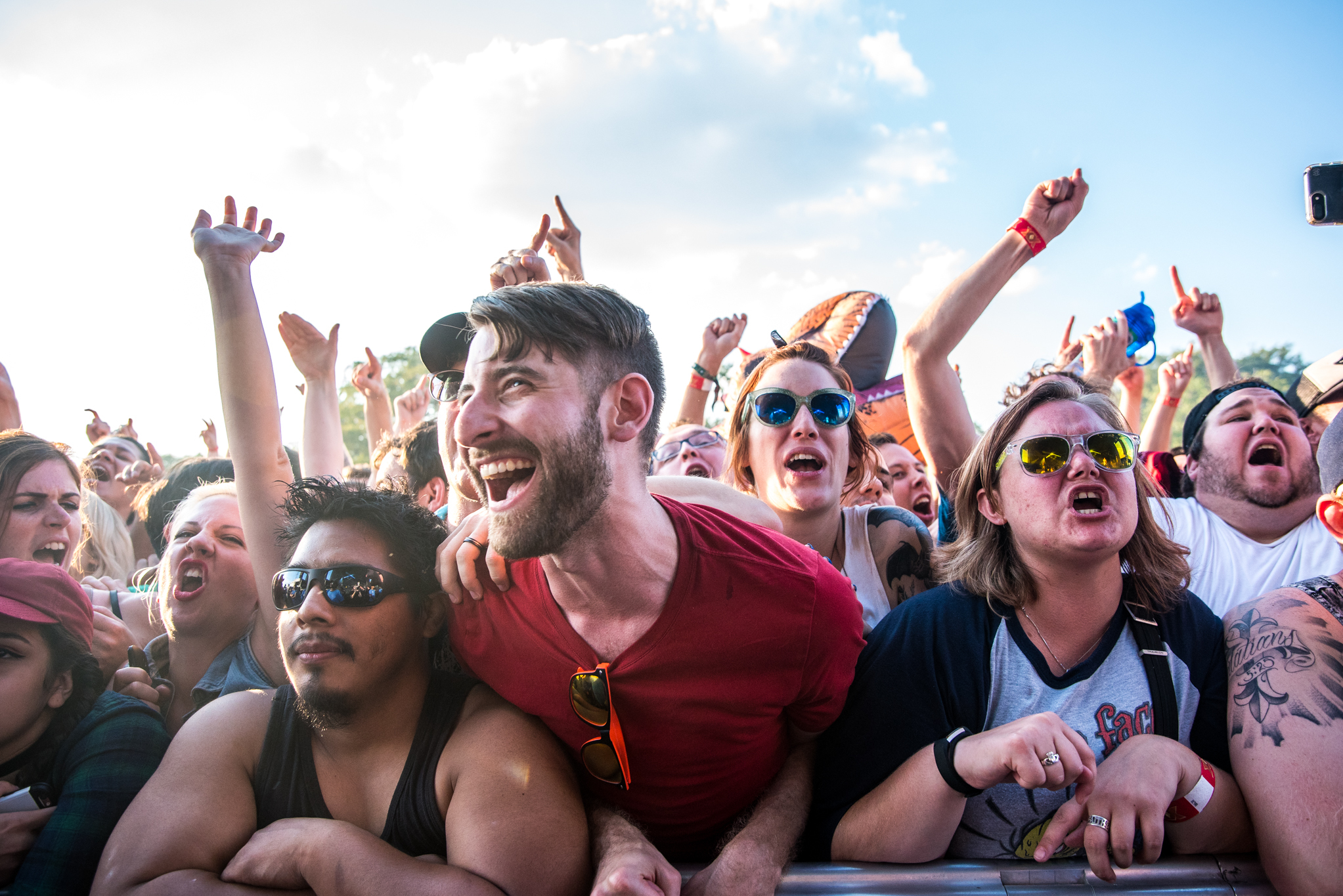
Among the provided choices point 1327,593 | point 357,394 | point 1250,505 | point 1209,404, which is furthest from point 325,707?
point 357,394

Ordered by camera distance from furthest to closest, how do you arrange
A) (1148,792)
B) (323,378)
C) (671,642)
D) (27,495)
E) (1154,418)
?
(1154,418)
(323,378)
(27,495)
(671,642)
(1148,792)

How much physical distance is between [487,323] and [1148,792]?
79.1 inches

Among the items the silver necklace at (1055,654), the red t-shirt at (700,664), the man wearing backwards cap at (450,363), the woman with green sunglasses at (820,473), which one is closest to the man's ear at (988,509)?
the silver necklace at (1055,654)

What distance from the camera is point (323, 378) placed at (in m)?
4.30

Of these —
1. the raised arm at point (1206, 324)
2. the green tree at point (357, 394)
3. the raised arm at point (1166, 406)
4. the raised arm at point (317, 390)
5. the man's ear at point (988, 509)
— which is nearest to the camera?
the man's ear at point (988, 509)

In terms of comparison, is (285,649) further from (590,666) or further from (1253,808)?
(1253,808)

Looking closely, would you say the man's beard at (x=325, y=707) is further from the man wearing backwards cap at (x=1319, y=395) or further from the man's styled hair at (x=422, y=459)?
the man wearing backwards cap at (x=1319, y=395)

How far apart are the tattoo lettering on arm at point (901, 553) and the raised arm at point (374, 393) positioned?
169 inches

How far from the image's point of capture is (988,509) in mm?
2566

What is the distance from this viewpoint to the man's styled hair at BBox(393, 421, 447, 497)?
396 cm

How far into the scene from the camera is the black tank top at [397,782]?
2002mm

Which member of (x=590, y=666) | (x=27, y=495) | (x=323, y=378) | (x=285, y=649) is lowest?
(x=590, y=666)

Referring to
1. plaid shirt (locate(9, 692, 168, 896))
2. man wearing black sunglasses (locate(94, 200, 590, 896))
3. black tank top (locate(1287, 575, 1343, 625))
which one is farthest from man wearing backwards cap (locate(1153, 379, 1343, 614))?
plaid shirt (locate(9, 692, 168, 896))

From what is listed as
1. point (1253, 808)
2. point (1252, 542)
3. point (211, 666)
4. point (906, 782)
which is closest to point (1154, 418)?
point (1252, 542)
